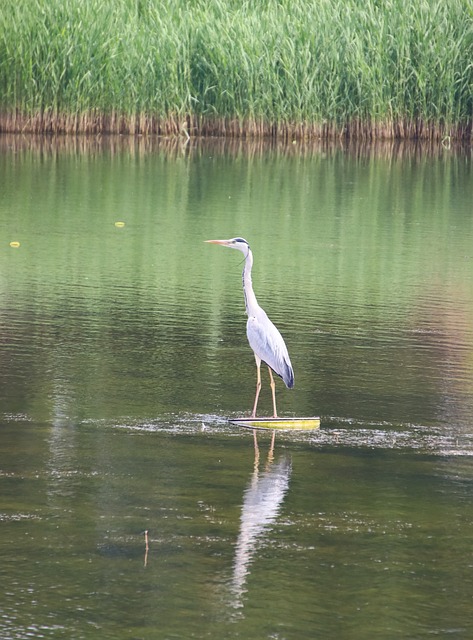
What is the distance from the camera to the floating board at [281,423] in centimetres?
763

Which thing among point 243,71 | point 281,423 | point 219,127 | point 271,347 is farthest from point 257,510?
point 219,127

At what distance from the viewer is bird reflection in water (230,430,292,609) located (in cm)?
546

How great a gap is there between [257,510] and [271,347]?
5.76 feet

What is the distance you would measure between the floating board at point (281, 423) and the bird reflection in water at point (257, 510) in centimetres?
24

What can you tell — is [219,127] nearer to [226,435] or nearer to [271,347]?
[271,347]

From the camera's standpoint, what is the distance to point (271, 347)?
7.84 m

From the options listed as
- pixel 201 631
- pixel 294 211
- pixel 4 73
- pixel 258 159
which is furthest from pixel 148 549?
pixel 4 73

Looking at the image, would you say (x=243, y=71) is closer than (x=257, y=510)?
No

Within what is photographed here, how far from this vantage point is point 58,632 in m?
4.85

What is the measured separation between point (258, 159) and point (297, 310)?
41.5 feet

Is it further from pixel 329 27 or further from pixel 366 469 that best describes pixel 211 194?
pixel 366 469

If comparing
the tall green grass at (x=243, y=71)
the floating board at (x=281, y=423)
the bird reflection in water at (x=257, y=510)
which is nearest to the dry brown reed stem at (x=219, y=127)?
the tall green grass at (x=243, y=71)

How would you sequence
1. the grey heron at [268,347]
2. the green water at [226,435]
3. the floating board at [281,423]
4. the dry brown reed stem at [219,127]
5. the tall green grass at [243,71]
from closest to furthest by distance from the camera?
the green water at [226,435], the floating board at [281,423], the grey heron at [268,347], the tall green grass at [243,71], the dry brown reed stem at [219,127]

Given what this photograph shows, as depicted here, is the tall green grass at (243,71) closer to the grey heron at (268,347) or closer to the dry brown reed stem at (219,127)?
the dry brown reed stem at (219,127)
